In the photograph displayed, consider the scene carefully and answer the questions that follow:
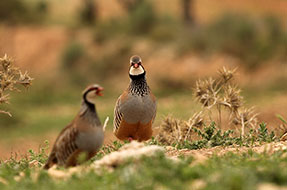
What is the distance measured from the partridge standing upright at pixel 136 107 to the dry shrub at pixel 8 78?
4.19 feet

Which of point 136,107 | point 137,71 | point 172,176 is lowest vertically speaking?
point 172,176

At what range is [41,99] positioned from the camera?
109 feet

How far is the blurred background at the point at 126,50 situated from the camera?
2828cm

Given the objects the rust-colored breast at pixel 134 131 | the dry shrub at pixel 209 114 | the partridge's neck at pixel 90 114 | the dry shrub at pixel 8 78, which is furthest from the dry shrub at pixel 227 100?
the partridge's neck at pixel 90 114

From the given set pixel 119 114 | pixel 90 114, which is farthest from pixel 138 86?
pixel 90 114

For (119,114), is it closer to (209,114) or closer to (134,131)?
(134,131)

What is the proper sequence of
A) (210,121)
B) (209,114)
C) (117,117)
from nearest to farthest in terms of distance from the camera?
(117,117) → (210,121) → (209,114)

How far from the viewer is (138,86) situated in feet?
27.6

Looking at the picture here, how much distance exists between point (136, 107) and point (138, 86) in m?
0.30

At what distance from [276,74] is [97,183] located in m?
26.6

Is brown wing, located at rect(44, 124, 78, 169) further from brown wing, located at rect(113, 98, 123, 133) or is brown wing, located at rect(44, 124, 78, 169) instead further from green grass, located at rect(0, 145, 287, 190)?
brown wing, located at rect(113, 98, 123, 133)

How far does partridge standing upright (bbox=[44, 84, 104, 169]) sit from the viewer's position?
6.40m

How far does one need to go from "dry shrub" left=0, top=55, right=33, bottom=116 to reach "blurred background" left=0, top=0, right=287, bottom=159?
12.3m

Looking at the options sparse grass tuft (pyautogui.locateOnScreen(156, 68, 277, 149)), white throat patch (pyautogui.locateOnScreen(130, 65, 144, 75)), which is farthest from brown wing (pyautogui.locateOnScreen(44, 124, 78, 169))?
sparse grass tuft (pyautogui.locateOnScreen(156, 68, 277, 149))
